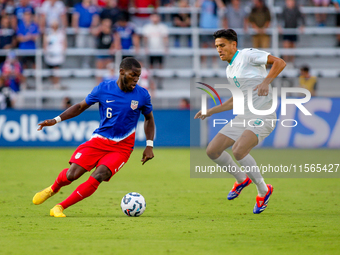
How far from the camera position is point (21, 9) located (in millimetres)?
19062

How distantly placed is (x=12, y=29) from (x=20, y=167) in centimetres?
843

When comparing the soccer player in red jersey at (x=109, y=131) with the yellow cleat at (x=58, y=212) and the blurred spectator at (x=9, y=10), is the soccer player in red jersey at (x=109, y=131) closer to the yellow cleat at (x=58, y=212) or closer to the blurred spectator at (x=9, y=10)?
the yellow cleat at (x=58, y=212)

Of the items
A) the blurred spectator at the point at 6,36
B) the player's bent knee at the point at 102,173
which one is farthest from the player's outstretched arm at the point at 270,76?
the blurred spectator at the point at 6,36

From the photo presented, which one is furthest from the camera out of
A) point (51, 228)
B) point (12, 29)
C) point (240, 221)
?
point (12, 29)

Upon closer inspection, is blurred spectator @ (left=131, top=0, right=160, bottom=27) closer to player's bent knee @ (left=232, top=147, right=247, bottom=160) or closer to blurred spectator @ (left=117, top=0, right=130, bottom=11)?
blurred spectator @ (left=117, top=0, right=130, bottom=11)

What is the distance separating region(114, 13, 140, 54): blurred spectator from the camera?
60.2 ft

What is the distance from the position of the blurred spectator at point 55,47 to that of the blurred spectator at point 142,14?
2960mm

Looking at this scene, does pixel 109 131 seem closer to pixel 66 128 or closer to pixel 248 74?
pixel 248 74

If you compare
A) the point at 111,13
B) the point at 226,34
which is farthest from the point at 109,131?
the point at 111,13

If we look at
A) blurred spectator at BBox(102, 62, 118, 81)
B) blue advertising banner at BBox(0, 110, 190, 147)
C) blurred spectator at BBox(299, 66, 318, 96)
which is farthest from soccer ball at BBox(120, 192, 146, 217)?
blurred spectator at BBox(299, 66, 318, 96)

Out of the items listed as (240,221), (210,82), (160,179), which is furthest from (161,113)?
(240,221)

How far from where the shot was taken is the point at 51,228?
5.75 meters

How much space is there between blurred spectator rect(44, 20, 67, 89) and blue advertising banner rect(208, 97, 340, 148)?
632 cm

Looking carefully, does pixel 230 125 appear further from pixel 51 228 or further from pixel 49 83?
pixel 49 83
